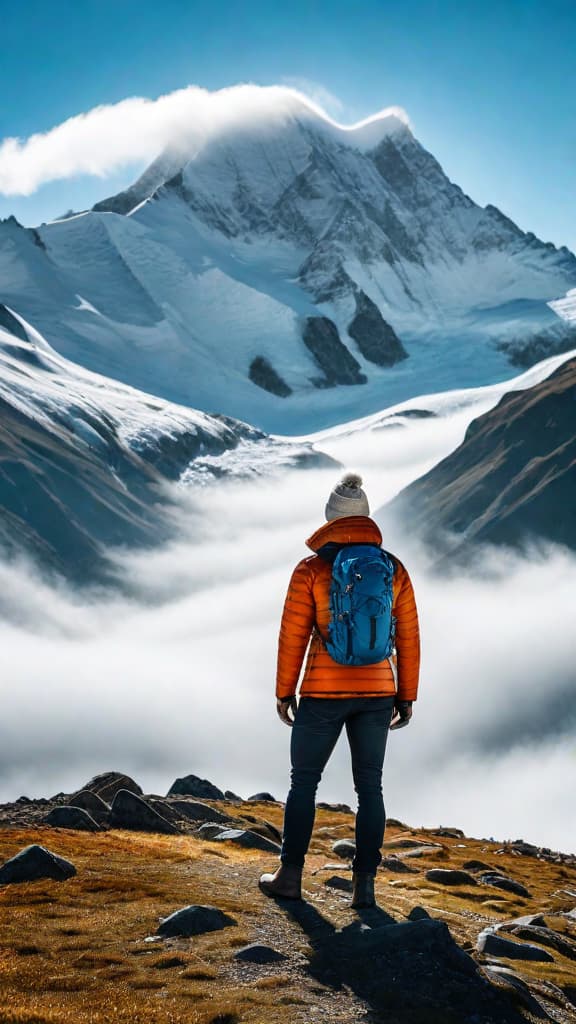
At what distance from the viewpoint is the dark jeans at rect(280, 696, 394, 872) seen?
15.0 m

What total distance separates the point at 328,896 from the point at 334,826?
33.5m

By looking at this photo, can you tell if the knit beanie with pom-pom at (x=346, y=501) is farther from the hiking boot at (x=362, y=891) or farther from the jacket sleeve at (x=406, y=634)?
the hiking boot at (x=362, y=891)

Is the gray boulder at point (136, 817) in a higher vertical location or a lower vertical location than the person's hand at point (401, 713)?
lower

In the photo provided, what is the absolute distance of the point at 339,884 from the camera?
19625 mm

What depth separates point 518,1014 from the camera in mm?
11898

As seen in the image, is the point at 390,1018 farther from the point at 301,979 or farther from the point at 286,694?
the point at 286,694

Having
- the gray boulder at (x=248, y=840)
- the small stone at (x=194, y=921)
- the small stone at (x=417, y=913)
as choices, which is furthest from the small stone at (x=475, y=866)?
the small stone at (x=194, y=921)

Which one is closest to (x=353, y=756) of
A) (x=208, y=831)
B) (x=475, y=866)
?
(x=208, y=831)

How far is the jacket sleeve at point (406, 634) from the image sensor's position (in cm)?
1526

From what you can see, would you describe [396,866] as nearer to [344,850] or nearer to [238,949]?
[344,850]

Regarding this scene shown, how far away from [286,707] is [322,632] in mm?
1300

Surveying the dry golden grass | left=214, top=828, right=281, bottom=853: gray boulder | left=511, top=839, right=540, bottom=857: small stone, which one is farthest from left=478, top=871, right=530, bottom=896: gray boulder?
left=511, top=839, right=540, bottom=857: small stone

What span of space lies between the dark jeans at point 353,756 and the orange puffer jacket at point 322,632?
0.20 meters

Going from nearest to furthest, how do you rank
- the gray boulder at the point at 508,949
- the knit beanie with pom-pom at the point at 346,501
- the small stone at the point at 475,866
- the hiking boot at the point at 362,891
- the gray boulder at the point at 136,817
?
the knit beanie with pom-pom at the point at 346,501 → the hiking boot at the point at 362,891 → the gray boulder at the point at 508,949 → the gray boulder at the point at 136,817 → the small stone at the point at 475,866
